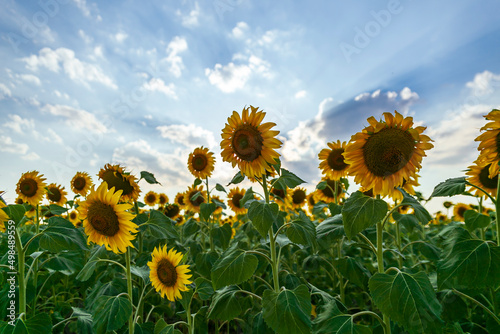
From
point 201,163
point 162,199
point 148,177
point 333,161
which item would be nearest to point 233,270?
point 148,177

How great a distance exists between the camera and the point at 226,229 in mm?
3928

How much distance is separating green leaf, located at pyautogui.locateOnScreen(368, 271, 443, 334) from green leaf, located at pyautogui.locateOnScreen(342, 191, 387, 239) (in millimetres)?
310

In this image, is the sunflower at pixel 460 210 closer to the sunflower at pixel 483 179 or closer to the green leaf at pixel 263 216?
the sunflower at pixel 483 179

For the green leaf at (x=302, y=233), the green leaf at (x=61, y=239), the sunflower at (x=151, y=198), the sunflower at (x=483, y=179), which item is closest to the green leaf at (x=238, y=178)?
the green leaf at (x=302, y=233)

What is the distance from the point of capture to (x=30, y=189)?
4.75m

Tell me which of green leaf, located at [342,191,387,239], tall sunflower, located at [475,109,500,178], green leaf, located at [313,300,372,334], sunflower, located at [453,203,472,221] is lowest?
green leaf, located at [313,300,372,334]

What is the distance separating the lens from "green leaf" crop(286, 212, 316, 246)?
2.39 m

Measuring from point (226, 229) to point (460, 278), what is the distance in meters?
2.54

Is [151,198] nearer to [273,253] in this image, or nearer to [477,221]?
[273,253]

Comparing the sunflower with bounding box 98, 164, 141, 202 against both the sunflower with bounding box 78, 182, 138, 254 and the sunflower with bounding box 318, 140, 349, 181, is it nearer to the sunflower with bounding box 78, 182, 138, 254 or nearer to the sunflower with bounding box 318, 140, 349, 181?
the sunflower with bounding box 78, 182, 138, 254

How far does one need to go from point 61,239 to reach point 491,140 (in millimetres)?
3100

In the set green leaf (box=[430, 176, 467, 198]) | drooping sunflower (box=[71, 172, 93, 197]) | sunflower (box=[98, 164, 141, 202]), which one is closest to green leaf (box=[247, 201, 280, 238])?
green leaf (box=[430, 176, 467, 198])

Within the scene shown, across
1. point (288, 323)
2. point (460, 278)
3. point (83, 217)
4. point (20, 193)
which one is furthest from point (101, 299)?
point (20, 193)

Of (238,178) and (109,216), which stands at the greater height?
(238,178)
